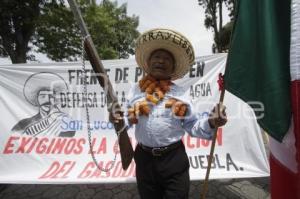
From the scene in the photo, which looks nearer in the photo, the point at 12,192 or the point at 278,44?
the point at 278,44

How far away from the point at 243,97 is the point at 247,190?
7.72 ft

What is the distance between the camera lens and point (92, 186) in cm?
416

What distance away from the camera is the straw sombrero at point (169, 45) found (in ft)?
7.23

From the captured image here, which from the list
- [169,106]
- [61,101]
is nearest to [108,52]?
[61,101]

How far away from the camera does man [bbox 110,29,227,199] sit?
215 cm

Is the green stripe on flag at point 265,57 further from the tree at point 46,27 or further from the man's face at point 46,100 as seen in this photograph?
the tree at point 46,27

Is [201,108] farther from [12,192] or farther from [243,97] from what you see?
[12,192]

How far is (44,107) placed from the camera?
3.97m

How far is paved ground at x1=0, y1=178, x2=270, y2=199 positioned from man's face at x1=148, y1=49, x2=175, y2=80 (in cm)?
211

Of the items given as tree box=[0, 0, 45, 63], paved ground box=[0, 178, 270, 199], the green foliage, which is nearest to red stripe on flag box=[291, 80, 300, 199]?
paved ground box=[0, 178, 270, 199]

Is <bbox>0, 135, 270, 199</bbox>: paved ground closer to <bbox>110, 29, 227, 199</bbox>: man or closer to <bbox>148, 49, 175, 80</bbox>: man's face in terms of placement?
<bbox>110, 29, 227, 199</bbox>: man

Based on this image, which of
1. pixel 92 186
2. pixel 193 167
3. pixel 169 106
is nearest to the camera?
pixel 169 106

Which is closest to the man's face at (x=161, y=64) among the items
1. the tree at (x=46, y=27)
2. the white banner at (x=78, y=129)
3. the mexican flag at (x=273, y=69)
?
the mexican flag at (x=273, y=69)

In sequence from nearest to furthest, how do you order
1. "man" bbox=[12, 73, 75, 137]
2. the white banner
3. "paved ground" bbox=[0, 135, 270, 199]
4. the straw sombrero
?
the straw sombrero < the white banner < "paved ground" bbox=[0, 135, 270, 199] < "man" bbox=[12, 73, 75, 137]
